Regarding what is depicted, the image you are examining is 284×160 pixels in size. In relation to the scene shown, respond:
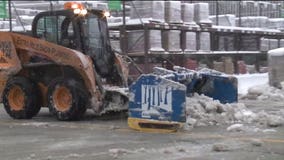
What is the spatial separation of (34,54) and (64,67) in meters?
0.85

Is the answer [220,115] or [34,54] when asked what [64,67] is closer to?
[34,54]

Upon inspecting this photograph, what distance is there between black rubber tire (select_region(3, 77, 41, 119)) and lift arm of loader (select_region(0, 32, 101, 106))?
238 millimetres

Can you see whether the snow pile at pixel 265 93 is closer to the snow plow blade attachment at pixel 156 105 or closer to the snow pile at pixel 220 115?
the snow pile at pixel 220 115

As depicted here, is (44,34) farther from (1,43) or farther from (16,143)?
(16,143)

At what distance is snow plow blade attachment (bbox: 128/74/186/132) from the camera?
9.79 meters

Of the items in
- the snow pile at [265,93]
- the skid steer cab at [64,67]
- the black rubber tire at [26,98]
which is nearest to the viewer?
the skid steer cab at [64,67]

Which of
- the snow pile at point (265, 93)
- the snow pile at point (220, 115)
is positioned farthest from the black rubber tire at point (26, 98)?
the snow pile at point (265, 93)

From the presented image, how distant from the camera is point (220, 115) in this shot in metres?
11.1

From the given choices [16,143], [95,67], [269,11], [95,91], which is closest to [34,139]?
[16,143]

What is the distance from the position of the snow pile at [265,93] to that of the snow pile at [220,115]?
14.7ft

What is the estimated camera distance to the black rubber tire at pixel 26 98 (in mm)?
12205

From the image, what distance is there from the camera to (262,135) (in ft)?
30.6

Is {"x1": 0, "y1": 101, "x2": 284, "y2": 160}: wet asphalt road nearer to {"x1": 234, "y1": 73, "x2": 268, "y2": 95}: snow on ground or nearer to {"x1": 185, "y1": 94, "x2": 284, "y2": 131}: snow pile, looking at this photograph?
{"x1": 185, "y1": 94, "x2": 284, "y2": 131}: snow pile

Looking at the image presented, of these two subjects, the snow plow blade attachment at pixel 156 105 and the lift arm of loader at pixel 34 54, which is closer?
the snow plow blade attachment at pixel 156 105
